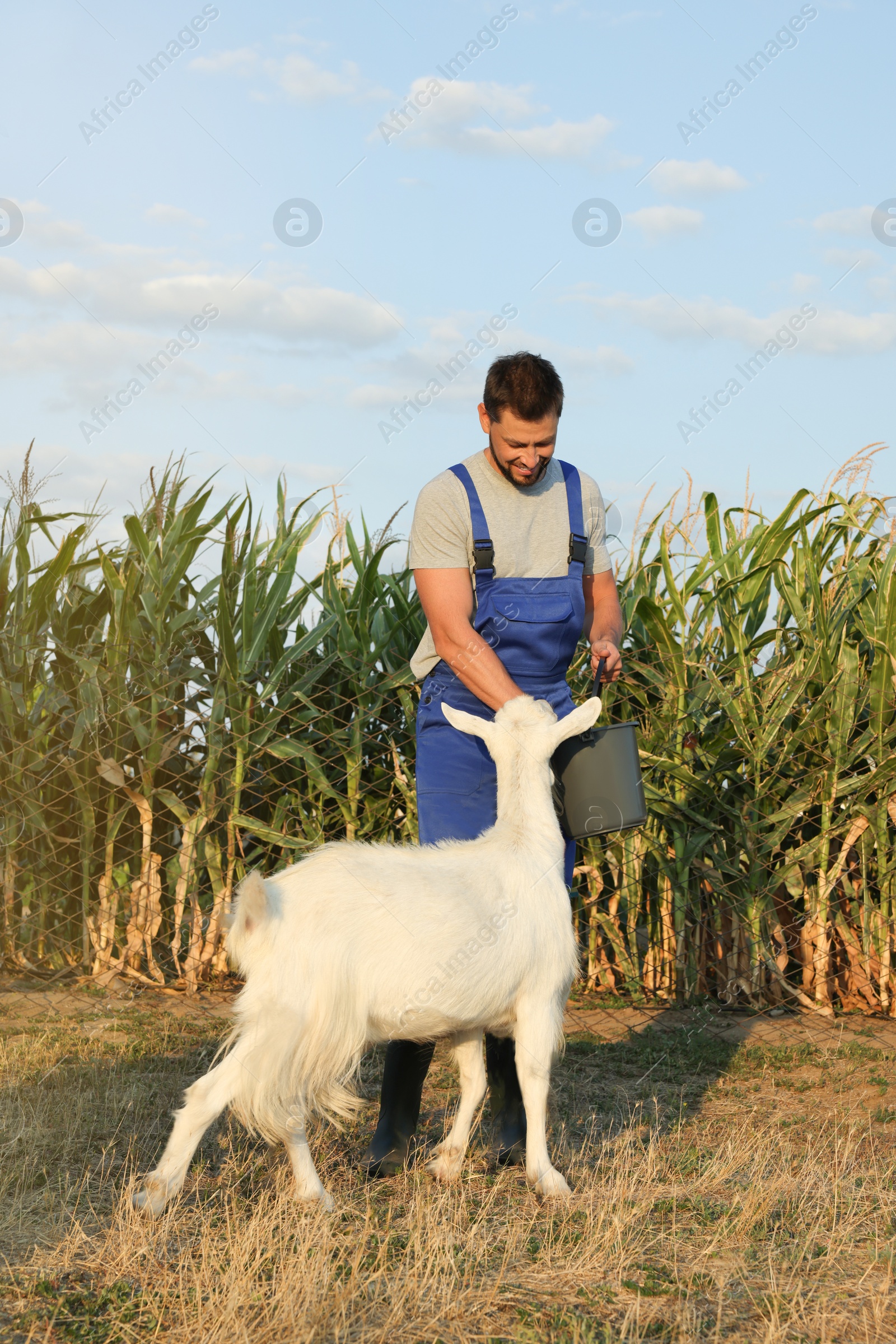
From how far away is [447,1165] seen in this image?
3734 mm

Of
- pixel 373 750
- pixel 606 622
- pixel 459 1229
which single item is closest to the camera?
pixel 459 1229

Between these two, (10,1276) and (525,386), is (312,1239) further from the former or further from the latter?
(525,386)

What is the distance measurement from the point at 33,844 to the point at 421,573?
3634 millimetres

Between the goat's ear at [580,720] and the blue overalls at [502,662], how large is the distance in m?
0.23

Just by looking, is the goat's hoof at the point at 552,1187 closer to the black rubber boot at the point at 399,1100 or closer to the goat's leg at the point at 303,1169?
the black rubber boot at the point at 399,1100

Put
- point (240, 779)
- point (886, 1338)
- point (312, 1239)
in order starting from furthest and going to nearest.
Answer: point (240, 779), point (312, 1239), point (886, 1338)

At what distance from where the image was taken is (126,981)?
621 cm

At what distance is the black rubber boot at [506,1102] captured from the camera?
401 cm

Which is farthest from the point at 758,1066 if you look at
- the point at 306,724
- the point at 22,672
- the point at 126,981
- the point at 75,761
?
the point at 22,672

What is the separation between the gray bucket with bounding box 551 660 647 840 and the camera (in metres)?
3.87

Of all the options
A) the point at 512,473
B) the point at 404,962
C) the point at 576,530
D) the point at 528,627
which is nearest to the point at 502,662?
the point at 528,627

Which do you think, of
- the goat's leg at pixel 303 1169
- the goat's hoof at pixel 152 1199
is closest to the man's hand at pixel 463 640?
the goat's leg at pixel 303 1169

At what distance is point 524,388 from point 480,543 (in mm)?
531

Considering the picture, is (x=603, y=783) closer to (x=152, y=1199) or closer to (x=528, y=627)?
(x=528, y=627)
